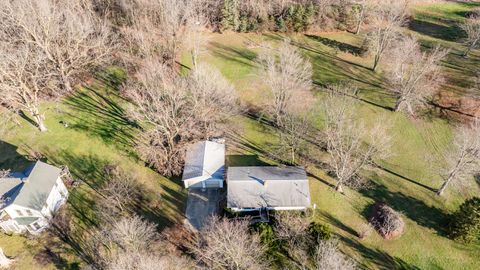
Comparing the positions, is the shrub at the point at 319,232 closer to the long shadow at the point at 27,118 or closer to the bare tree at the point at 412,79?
the bare tree at the point at 412,79

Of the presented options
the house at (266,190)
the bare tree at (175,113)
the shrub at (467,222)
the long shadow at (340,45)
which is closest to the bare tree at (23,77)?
the bare tree at (175,113)

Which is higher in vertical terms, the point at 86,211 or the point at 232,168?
the point at 232,168

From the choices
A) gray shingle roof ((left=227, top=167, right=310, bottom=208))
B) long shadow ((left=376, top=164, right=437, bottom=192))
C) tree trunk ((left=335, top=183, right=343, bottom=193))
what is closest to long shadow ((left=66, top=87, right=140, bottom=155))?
gray shingle roof ((left=227, top=167, right=310, bottom=208))

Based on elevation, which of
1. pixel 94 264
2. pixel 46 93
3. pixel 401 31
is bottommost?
pixel 94 264

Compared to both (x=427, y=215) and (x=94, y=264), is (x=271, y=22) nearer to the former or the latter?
(x=427, y=215)

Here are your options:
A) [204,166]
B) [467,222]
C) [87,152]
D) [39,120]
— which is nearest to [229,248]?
[204,166]

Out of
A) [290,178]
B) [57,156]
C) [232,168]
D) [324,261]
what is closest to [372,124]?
[290,178]
